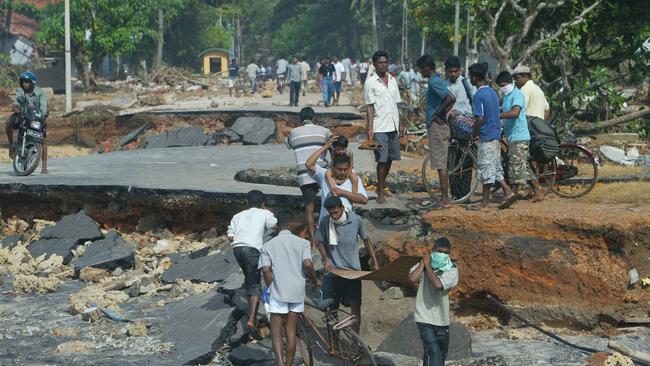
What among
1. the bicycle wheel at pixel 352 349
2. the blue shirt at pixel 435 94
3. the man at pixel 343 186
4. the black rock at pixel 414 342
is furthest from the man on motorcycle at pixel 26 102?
the bicycle wheel at pixel 352 349

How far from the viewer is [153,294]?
1138 centimetres

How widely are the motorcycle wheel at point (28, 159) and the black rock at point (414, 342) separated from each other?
308 inches

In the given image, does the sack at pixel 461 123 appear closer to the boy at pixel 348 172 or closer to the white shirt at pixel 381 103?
the white shirt at pixel 381 103

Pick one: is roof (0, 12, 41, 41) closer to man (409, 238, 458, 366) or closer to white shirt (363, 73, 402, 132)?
white shirt (363, 73, 402, 132)

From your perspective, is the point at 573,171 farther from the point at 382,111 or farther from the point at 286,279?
the point at 286,279

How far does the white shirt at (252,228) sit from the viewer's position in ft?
28.9

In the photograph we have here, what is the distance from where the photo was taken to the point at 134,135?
78.3 ft

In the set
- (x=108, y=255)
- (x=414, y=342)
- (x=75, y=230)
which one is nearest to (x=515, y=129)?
(x=414, y=342)

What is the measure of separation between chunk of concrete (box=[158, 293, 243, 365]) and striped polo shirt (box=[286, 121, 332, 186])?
4.83 feet

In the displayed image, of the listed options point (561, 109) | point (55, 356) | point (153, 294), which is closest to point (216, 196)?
point (153, 294)

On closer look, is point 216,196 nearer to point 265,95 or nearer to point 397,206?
point 397,206

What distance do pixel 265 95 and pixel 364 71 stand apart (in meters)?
7.96

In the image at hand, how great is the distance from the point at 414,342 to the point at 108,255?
5.09 m

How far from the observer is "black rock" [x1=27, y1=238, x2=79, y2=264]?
41.8ft
